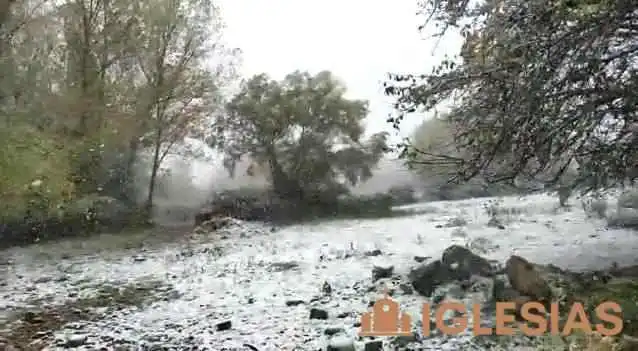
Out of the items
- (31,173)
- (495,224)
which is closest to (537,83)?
(495,224)

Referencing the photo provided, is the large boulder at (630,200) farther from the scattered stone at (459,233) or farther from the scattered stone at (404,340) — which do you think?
the scattered stone at (404,340)

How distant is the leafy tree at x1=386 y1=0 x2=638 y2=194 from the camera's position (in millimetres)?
6441

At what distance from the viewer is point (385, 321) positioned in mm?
7801

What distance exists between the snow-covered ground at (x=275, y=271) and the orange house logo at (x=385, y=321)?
18cm

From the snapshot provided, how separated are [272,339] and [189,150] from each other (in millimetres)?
21395

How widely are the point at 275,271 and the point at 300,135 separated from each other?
17.0 m

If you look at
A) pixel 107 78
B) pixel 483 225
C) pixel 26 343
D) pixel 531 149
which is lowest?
pixel 26 343

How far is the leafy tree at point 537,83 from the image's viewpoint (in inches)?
254

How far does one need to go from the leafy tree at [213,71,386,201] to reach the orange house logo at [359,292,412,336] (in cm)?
Answer: 1999

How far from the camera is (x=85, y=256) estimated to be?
16.3 meters

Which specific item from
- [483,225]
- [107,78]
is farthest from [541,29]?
[107,78]

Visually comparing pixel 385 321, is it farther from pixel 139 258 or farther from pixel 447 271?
pixel 139 258

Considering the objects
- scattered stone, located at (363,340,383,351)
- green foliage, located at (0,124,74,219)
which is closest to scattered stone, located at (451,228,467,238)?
scattered stone, located at (363,340,383,351)

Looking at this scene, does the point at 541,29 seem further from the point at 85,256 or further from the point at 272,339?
the point at 85,256
